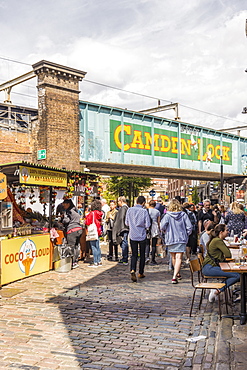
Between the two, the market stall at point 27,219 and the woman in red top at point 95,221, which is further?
the woman in red top at point 95,221

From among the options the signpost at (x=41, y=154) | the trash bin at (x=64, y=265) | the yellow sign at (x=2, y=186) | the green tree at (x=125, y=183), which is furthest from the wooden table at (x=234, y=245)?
the green tree at (x=125, y=183)

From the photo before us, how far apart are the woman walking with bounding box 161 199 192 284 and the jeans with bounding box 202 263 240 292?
1920 mm

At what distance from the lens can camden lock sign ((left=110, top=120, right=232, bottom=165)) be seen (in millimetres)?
20688

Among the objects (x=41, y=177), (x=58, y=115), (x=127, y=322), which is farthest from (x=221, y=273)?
(x=58, y=115)

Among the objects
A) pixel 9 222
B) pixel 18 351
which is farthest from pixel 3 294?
pixel 18 351

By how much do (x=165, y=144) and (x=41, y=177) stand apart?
14.2 m

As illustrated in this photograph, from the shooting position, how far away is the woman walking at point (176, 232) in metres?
9.00

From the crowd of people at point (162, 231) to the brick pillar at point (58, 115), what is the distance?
5.68m

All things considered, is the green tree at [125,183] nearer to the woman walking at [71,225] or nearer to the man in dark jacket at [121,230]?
the man in dark jacket at [121,230]

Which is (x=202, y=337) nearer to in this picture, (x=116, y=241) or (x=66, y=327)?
(x=66, y=327)

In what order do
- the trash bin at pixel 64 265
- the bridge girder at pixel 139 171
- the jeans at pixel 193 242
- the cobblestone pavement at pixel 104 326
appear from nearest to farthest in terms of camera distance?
the cobblestone pavement at pixel 104 326 → the trash bin at pixel 64 265 → the jeans at pixel 193 242 → the bridge girder at pixel 139 171

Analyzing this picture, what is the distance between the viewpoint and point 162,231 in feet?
30.9

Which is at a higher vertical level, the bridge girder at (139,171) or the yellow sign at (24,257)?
the bridge girder at (139,171)

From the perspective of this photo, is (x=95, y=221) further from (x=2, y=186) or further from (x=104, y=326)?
(x=104, y=326)
